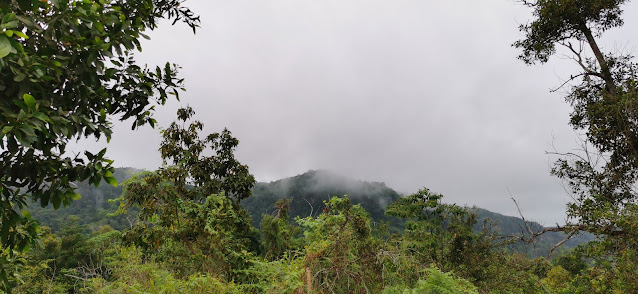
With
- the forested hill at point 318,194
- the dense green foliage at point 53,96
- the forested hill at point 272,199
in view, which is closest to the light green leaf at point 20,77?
the dense green foliage at point 53,96

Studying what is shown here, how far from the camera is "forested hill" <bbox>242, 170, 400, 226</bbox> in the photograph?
74.8 m

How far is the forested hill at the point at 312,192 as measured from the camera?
2945 inches

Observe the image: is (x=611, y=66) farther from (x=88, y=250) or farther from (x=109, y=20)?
(x=88, y=250)

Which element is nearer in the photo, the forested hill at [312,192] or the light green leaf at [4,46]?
the light green leaf at [4,46]

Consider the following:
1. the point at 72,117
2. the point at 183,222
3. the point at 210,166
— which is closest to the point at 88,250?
the point at 210,166

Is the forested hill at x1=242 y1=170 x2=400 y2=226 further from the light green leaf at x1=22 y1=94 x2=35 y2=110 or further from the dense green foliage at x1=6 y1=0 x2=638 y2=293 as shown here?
the light green leaf at x1=22 y1=94 x2=35 y2=110

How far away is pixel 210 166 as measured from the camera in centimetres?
1070

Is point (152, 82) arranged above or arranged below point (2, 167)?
above

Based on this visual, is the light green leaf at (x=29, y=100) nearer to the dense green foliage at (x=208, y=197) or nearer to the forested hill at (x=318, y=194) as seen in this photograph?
the dense green foliage at (x=208, y=197)

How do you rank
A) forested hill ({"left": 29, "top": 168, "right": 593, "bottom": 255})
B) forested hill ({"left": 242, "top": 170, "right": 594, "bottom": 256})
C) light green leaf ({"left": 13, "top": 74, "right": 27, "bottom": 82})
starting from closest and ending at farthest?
light green leaf ({"left": 13, "top": 74, "right": 27, "bottom": 82}) < forested hill ({"left": 29, "top": 168, "right": 593, "bottom": 255}) < forested hill ({"left": 242, "top": 170, "right": 594, "bottom": 256})

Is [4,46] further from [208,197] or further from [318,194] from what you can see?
[318,194]

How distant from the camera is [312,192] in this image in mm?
121188

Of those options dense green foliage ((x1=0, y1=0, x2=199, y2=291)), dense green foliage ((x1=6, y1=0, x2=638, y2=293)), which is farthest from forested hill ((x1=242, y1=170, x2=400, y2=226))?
dense green foliage ((x1=0, y1=0, x2=199, y2=291))

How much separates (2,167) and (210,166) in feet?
27.9
